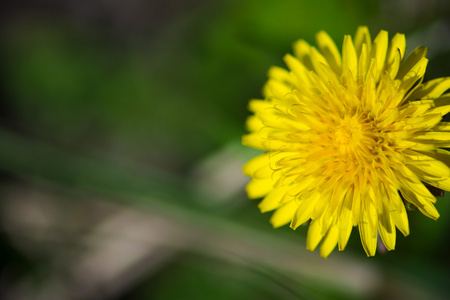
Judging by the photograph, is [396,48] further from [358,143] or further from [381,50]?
[358,143]

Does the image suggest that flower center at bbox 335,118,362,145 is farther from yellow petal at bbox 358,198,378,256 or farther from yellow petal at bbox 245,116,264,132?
yellow petal at bbox 245,116,264,132

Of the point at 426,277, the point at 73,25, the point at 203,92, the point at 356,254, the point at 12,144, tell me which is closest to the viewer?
the point at 426,277

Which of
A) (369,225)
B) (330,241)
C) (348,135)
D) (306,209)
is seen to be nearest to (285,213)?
(306,209)

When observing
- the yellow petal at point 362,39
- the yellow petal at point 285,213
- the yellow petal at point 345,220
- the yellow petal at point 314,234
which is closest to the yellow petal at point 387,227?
the yellow petal at point 345,220

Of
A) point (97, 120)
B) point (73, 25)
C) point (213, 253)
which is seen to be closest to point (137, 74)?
point (97, 120)

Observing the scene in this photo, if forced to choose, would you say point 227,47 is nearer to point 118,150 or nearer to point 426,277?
point 118,150

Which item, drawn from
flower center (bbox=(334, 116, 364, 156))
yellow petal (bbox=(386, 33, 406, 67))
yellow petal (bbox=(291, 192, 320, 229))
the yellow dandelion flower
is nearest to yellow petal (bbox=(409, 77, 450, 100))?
the yellow dandelion flower
